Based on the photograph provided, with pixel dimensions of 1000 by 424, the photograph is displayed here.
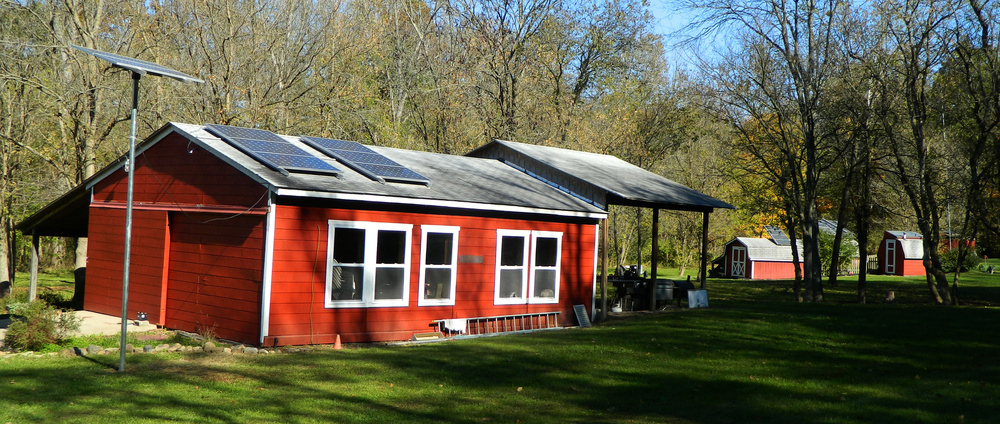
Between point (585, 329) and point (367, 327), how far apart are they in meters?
4.77

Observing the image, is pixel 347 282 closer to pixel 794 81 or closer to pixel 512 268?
pixel 512 268

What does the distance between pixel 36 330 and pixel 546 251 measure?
9.60m

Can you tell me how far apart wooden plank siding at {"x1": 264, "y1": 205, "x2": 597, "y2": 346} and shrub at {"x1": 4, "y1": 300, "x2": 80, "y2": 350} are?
10.3 ft

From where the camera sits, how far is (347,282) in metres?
13.0

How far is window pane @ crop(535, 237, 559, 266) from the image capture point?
53.2 ft

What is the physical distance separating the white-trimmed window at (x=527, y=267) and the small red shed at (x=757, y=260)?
30894mm

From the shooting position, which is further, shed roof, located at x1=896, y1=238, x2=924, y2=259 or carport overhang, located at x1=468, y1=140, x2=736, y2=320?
shed roof, located at x1=896, y1=238, x2=924, y2=259

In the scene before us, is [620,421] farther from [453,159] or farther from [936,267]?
[936,267]

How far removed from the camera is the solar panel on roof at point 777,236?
4712 centimetres

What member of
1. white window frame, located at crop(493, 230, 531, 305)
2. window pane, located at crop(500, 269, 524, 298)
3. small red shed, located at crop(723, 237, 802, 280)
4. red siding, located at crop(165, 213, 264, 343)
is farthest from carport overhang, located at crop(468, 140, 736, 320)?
small red shed, located at crop(723, 237, 802, 280)

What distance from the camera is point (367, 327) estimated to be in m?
13.2

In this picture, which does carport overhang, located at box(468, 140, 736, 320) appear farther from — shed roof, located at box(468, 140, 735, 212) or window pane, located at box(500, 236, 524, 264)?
window pane, located at box(500, 236, 524, 264)

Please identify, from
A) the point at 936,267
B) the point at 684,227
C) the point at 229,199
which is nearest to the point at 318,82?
the point at 229,199

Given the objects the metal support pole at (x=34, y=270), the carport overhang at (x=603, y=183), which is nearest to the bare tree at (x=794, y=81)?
the carport overhang at (x=603, y=183)
